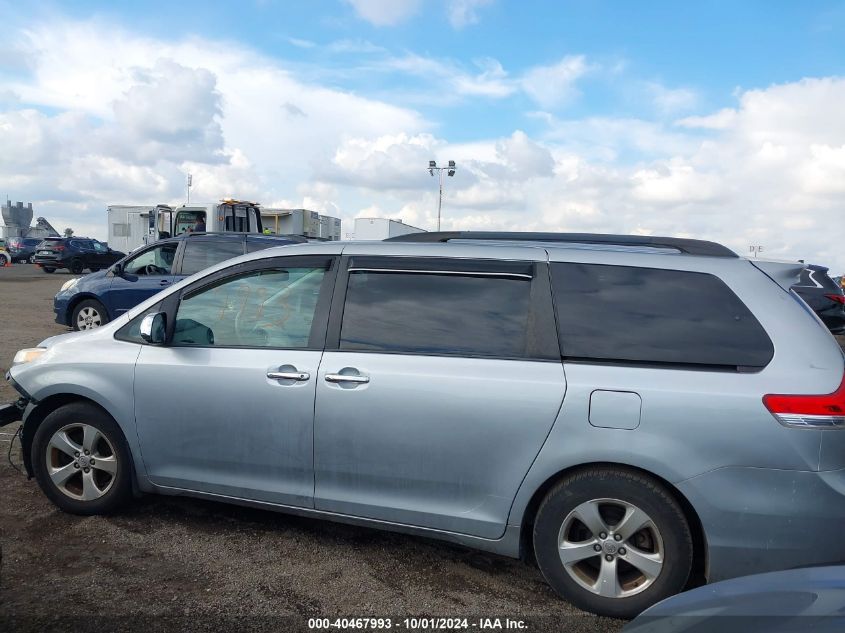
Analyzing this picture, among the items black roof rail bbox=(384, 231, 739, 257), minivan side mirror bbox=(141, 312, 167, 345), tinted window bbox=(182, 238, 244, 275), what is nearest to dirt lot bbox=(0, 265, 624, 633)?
minivan side mirror bbox=(141, 312, 167, 345)

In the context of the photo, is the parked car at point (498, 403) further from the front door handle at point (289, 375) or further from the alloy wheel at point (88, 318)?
the alloy wheel at point (88, 318)

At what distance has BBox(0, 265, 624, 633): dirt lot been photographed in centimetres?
310

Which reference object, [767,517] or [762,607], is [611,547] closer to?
[767,517]

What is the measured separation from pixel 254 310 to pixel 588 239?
2.01 m

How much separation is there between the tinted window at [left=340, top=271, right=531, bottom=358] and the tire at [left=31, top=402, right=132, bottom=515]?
1.64 meters

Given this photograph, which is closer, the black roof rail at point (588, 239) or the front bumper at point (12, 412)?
the black roof rail at point (588, 239)

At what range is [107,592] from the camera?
328 cm

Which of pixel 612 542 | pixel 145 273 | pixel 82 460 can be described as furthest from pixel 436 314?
pixel 145 273

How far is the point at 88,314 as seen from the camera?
36.3 feet

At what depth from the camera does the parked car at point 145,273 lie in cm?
1008

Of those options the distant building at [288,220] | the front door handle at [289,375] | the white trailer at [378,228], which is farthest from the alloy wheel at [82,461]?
the distant building at [288,220]

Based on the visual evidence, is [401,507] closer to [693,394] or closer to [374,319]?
[374,319]

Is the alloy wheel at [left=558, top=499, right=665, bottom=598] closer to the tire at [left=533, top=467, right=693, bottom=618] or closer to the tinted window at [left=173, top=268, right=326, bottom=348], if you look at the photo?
the tire at [left=533, top=467, right=693, bottom=618]

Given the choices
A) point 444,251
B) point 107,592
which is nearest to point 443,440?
point 444,251
